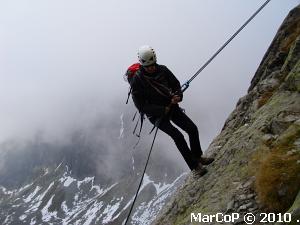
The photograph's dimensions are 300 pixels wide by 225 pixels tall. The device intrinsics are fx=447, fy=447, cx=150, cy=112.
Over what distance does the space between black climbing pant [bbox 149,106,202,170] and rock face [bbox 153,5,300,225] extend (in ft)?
2.72

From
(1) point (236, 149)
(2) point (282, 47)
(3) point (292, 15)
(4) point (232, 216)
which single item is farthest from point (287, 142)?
(3) point (292, 15)

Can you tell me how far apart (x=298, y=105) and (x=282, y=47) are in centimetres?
726

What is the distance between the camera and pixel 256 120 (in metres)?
13.9

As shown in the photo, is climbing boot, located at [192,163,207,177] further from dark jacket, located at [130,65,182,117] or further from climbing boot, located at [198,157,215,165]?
dark jacket, located at [130,65,182,117]

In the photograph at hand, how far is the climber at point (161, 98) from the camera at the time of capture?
44.4 ft

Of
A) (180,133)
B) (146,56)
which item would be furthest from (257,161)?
(146,56)

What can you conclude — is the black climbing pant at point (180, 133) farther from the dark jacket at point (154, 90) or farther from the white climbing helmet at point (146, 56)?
the white climbing helmet at point (146, 56)

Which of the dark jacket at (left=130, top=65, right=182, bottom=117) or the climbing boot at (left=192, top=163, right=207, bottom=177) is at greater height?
the dark jacket at (left=130, top=65, right=182, bottom=117)

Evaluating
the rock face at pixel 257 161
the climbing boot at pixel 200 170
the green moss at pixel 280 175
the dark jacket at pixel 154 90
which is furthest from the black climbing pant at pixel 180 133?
the green moss at pixel 280 175

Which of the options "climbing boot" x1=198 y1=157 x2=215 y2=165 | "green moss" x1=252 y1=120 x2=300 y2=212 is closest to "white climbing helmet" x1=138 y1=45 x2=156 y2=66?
"climbing boot" x1=198 y1=157 x2=215 y2=165

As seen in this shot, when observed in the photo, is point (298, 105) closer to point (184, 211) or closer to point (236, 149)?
point (236, 149)

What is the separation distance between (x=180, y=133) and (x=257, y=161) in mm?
3411

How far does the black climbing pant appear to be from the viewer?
13.8 metres

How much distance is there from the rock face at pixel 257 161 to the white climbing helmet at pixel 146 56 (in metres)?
3.61
